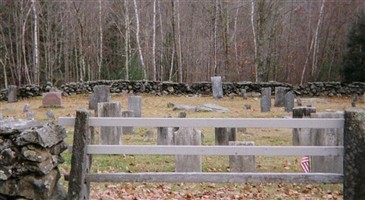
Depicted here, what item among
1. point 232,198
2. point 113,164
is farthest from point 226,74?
point 232,198

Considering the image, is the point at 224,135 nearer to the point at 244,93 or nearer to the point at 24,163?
the point at 24,163

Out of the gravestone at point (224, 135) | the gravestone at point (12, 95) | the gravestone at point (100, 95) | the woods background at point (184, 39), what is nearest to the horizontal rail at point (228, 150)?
the gravestone at point (224, 135)

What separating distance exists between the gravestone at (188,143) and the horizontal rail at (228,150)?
8.45 feet

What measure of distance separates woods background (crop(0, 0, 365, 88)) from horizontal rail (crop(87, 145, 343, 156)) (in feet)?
88.3

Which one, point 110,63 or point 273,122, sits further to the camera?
point 110,63

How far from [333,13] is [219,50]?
26.9 feet

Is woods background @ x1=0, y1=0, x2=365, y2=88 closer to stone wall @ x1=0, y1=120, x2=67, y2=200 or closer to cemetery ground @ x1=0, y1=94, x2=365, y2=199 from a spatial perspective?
cemetery ground @ x1=0, y1=94, x2=365, y2=199

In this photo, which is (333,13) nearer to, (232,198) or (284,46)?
(284,46)

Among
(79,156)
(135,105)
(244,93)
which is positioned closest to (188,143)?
(79,156)

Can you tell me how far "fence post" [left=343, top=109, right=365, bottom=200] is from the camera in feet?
17.0

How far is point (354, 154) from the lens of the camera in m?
5.21

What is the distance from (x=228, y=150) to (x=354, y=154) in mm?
1341

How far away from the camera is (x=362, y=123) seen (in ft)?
17.0

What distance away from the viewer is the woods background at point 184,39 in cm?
3294
